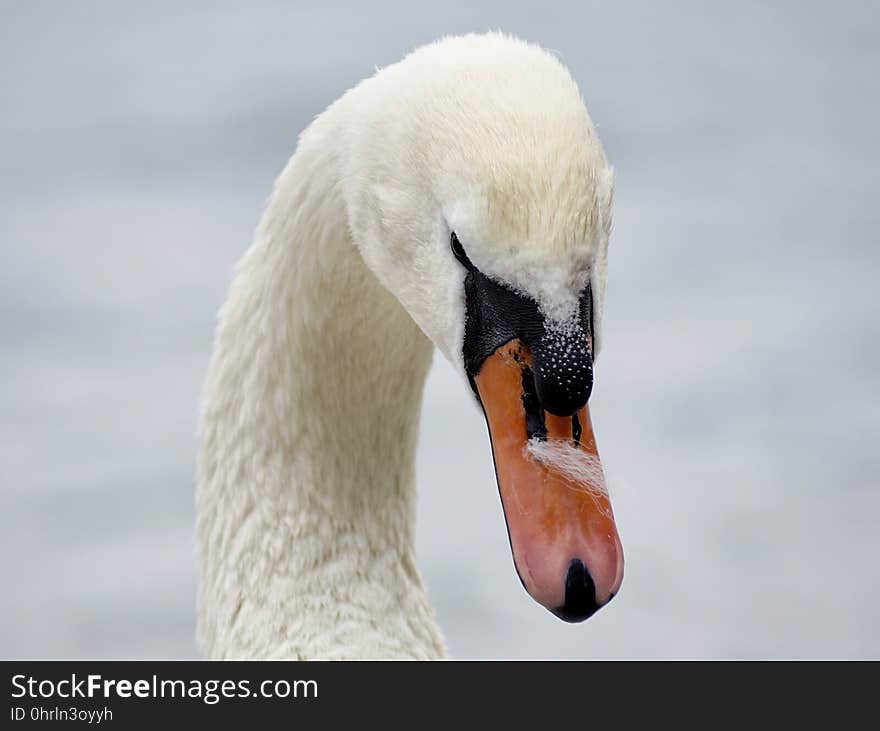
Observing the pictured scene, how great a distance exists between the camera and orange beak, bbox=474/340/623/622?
2.05 meters

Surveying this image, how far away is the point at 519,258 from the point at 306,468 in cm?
90

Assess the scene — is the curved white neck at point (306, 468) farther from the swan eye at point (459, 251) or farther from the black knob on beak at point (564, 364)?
the black knob on beak at point (564, 364)

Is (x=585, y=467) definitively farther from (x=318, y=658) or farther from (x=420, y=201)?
(x=318, y=658)

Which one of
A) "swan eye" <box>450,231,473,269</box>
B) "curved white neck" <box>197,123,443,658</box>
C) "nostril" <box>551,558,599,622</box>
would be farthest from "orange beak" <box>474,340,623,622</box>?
"curved white neck" <box>197,123,443,658</box>

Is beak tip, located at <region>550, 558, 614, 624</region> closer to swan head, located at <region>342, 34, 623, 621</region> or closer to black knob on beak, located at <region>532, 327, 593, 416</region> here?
swan head, located at <region>342, 34, 623, 621</region>

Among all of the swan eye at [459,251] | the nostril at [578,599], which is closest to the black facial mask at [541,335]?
the swan eye at [459,251]

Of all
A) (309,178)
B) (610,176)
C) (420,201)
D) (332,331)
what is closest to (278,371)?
(332,331)

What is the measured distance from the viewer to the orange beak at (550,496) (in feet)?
6.74

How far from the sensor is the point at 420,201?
2191 mm

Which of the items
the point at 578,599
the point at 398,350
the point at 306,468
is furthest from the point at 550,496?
the point at 306,468

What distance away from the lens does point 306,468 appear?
278 cm

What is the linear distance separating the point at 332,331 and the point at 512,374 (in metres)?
Result: 0.59

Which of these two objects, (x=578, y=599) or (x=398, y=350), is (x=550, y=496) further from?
(x=398, y=350)

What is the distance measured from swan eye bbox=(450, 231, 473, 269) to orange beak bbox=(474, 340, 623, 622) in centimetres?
14
